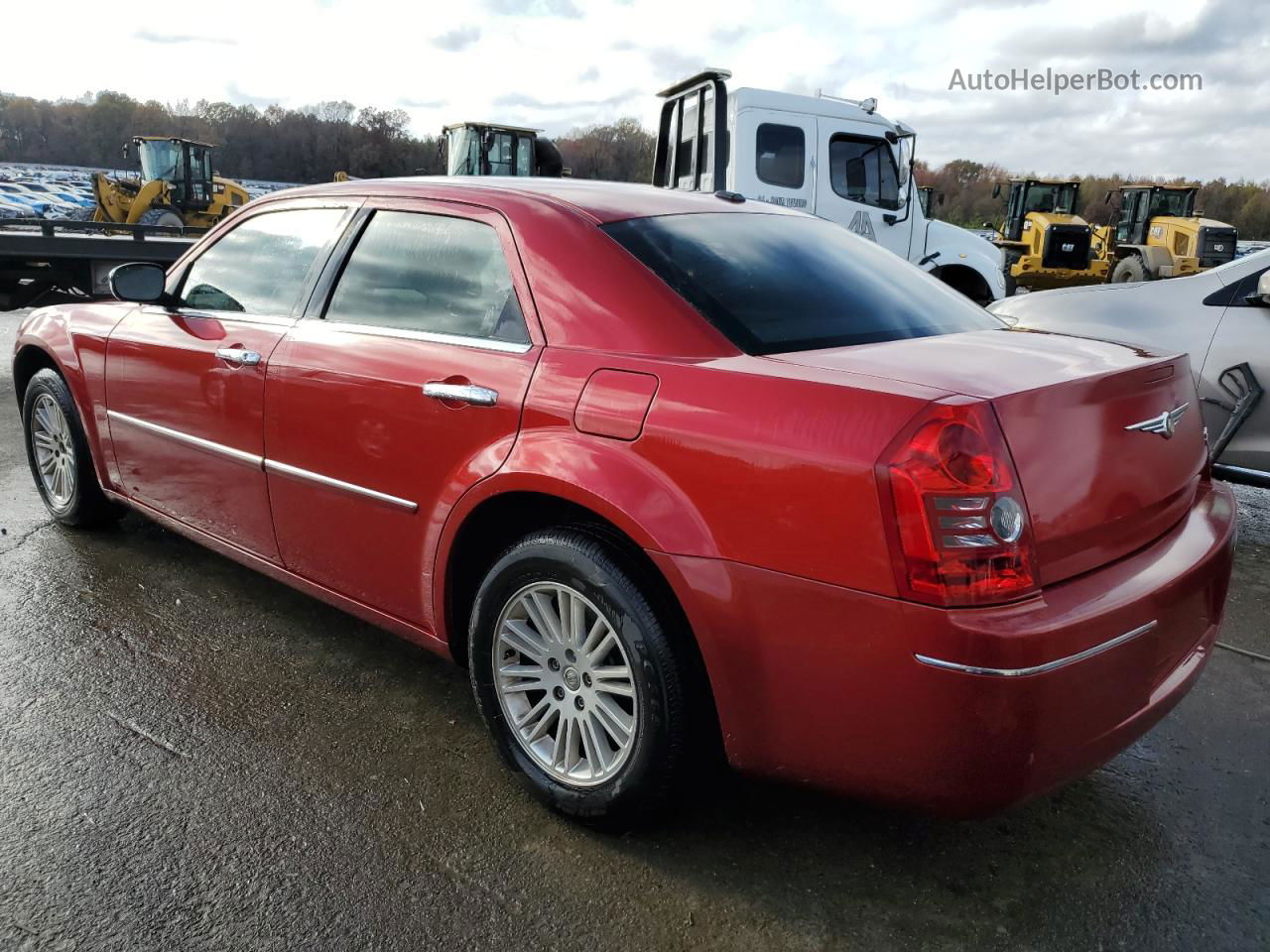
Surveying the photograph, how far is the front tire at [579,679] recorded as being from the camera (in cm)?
221

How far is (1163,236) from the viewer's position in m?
21.1

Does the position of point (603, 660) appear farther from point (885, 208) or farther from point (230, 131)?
point (230, 131)

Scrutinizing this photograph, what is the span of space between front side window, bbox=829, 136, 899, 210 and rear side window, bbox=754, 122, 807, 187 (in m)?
0.39

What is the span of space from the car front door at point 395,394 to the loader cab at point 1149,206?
76.5 feet

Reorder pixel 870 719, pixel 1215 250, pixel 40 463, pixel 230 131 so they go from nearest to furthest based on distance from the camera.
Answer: pixel 870 719, pixel 40 463, pixel 1215 250, pixel 230 131

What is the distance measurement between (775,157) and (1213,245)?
46.1 feet

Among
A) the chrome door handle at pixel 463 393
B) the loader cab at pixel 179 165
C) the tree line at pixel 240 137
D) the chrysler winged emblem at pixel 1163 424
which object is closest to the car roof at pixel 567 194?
the chrome door handle at pixel 463 393

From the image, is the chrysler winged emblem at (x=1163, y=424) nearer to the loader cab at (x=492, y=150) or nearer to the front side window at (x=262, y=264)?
the front side window at (x=262, y=264)

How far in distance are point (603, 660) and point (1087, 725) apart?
1.04 metres

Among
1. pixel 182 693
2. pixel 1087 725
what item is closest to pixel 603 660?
pixel 1087 725

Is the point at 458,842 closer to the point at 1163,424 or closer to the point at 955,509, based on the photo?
the point at 955,509

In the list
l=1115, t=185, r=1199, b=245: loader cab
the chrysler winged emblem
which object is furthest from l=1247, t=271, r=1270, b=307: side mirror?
l=1115, t=185, r=1199, b=245: loader cab

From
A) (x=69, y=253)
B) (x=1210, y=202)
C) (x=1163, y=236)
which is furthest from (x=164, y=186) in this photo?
(x=1210, y=202)

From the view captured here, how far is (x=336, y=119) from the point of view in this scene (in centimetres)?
6269
